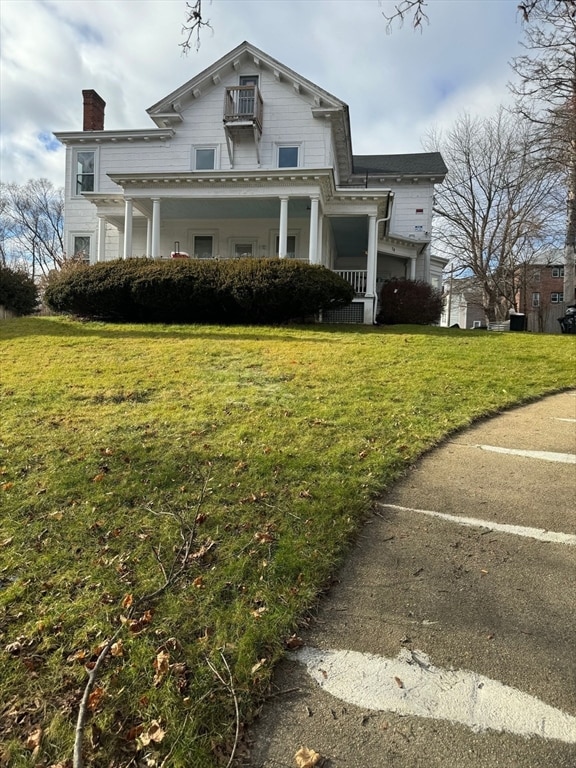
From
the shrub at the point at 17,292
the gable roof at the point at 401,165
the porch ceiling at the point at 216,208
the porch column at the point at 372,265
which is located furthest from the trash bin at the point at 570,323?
the shrub at the point at 17,292

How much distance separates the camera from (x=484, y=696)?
6.42ft

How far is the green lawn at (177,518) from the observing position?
192 cm

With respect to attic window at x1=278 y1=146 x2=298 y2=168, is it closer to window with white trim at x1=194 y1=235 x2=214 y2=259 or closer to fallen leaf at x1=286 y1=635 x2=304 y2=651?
window with white trim at x1=194 y1=235 x2=214 y2=259

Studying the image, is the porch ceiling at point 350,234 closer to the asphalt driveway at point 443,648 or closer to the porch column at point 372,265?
the porch column at point 372,265

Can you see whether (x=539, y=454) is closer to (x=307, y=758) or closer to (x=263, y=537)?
(x=263, y=537)

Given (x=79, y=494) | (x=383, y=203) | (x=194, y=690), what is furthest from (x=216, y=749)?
(x=383, y=203)

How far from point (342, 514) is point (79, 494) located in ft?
6.08

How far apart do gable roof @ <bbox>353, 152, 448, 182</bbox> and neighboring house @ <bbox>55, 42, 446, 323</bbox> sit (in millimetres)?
611

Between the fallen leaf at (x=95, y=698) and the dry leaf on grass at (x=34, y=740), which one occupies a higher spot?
the fallen leaf at (x=95, y=698)

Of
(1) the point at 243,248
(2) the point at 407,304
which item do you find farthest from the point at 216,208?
(2) the point at 407,304

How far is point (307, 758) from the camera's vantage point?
1709 mm

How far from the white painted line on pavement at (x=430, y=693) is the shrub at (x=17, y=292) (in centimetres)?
1599

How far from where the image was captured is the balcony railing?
56.0ft

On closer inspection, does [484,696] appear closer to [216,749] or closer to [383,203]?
[216,749]
